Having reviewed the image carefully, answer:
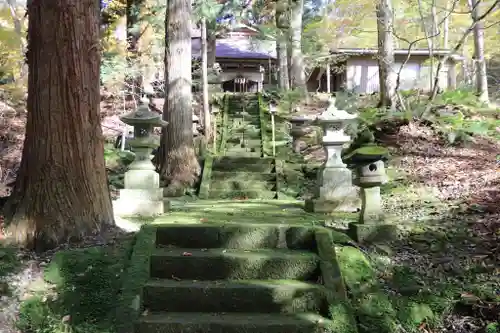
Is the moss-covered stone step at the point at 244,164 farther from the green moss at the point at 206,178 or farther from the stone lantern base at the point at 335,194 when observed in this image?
the stone lantern base at the point at 335,194

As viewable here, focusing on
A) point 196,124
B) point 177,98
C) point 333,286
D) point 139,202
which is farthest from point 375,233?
point 196,124

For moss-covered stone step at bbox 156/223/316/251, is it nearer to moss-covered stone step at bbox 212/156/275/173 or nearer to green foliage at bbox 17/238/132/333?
green foliage at bbox 17/238/132/333

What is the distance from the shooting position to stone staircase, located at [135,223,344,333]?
368cm

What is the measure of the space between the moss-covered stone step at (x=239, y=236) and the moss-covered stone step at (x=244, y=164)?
19.1 feet

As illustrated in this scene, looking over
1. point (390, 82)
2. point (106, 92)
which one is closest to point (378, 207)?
point (390, 82)

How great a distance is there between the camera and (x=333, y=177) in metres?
7.07

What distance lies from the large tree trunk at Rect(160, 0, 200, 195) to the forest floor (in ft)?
11.2

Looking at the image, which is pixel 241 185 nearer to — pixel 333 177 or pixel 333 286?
pixel 333 177

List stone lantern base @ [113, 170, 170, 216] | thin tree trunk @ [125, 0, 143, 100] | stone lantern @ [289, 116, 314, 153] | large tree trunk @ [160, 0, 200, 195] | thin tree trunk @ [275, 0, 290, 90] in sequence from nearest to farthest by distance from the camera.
→ 1. stone lantern base @ [113, 170, 170, 216]
2. large tree trunk @ [160, 0, 200, 195]
3. stone lantern @ [289, 116, 314, 153]
4. thin tree trunk @ [125, 0, 143, 100]
5. thin tree trunk @ [275, 0, 290, 90]

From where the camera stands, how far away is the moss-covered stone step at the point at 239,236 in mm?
4672

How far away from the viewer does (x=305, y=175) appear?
10.5 meters

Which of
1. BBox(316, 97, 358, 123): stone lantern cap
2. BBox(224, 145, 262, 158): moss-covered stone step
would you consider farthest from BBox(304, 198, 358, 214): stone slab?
BBox(224, 145, 262, 158): moss-covered stone step

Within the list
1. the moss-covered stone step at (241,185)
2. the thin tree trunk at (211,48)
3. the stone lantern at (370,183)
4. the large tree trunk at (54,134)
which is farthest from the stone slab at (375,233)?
the thin tree trunk at (211,48)

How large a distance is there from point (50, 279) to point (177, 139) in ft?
19.6
